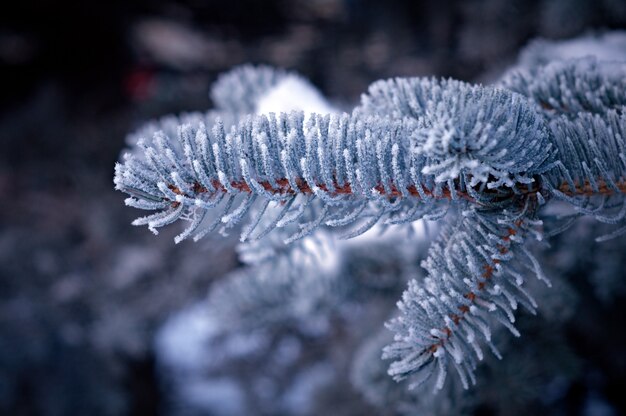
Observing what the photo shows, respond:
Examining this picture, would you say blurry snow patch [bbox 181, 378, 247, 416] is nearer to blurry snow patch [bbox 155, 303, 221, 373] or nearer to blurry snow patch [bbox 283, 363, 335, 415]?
blurry snow patch [bbox 155, 303, 221, 373]

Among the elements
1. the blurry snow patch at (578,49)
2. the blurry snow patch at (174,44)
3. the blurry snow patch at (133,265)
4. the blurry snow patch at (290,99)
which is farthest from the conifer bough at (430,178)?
the blurry snow patch at (174,44)

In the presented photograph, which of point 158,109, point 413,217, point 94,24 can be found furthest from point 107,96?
point 413,217

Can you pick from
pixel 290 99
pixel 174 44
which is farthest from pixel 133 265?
pixel 290 99

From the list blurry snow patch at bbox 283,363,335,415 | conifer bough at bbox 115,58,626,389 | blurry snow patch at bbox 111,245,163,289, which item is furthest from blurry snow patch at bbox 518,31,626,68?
blurry snow patch at bbox 111,245,163,289

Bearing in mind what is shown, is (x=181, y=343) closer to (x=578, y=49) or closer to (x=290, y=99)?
(x=290, y=99)

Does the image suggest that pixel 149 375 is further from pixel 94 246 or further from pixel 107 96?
pixel 107 96
